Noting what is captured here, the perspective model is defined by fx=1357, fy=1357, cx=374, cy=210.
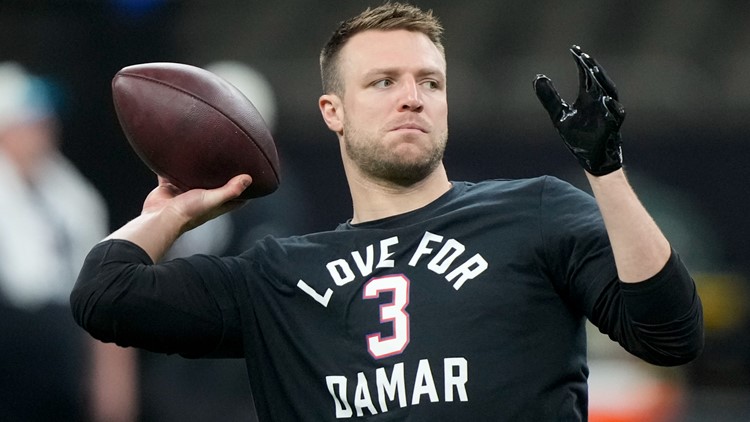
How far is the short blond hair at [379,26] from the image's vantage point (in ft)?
11.2

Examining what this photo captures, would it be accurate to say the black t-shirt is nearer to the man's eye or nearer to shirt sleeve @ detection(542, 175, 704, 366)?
shirt sleeve @ detection(542, 175, 704, 366)

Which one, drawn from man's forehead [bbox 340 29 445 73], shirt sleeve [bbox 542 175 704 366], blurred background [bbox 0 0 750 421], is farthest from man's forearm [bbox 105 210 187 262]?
blurred background [bbox 0 0 750 421]

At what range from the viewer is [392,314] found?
3092mm

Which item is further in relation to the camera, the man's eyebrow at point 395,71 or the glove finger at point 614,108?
the man's eyebrow at point 395,71

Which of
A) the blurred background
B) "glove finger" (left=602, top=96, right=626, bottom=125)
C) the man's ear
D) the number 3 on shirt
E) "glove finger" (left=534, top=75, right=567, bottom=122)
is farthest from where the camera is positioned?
the blurred background

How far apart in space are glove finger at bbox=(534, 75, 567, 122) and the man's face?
46 cm

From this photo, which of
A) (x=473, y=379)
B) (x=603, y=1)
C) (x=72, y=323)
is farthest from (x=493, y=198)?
(x=603, y=1)

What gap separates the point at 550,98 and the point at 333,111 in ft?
2.83

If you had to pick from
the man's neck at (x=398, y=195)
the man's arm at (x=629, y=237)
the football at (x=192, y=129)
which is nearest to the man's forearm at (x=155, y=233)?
the football at (x=192, y=129)

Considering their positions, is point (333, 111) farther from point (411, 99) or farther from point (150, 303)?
point (150, 303)

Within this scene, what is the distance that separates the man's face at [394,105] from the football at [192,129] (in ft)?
0.81

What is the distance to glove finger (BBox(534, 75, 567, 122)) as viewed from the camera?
9.16ft

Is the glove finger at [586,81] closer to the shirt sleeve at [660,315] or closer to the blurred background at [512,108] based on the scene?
the shirt sleeve at [660,315]

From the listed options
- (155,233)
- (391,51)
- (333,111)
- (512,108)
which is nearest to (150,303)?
(155,233)
